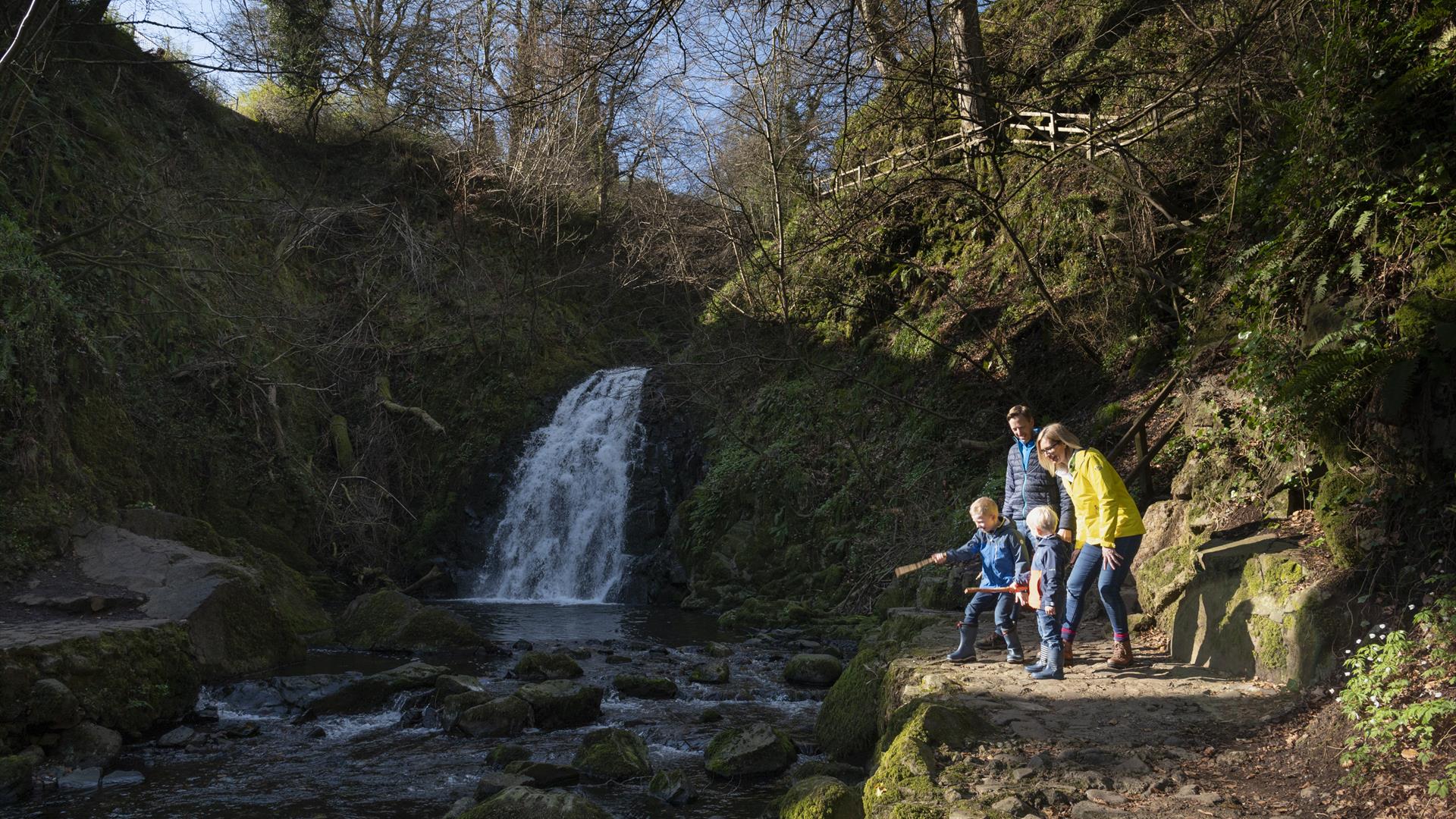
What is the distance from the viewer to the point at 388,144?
25328 millimetres

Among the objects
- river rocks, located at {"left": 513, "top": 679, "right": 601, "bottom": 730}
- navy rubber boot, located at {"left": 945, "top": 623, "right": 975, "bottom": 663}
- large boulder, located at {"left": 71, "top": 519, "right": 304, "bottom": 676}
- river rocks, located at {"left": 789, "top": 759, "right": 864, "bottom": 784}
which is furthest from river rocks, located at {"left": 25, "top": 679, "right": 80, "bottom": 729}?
navy rubber boot, located at {"left": 945, "top": 623, "right": 975, "bottom": 663}

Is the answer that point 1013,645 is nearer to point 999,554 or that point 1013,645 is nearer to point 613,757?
point 999,554

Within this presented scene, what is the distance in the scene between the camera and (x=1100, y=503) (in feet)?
18.4

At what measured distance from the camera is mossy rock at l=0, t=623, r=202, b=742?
6.82 metres

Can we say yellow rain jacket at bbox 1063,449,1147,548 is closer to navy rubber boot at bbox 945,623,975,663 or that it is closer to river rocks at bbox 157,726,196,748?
navy rubber boot at bbox 945,623,975,663

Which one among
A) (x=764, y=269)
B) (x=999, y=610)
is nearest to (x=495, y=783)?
(x=999, y=610)

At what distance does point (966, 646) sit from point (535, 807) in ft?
9.80

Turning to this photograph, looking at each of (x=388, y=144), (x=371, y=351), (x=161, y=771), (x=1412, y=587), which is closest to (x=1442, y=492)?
(x=1412, y=587)

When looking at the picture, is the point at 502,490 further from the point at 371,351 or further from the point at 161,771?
the point at 161,771

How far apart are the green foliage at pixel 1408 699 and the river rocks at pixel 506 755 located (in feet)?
17.3

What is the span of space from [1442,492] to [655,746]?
551 cm

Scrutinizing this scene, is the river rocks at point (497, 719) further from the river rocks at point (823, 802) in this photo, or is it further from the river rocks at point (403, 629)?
the river rocks at point (403, 629)

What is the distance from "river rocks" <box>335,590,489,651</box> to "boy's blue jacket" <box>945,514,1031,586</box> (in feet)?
23.3

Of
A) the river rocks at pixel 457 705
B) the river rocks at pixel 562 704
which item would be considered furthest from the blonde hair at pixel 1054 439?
the river rocks at pixel 457 705
